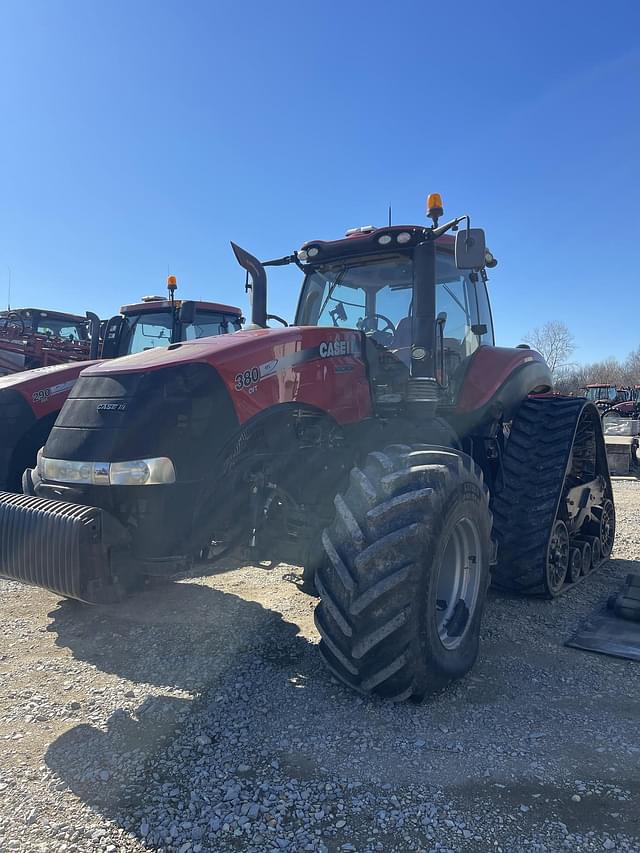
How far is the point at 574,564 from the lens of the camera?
17.1 ft

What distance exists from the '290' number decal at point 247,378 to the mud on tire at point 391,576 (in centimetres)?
73

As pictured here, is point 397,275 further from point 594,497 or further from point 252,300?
point 594,497

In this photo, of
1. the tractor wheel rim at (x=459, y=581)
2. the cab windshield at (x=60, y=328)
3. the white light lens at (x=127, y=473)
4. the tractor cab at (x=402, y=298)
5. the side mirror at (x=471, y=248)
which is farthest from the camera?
the cab windshield at (x=60, y=328)

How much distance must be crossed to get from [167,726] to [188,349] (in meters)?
1.88

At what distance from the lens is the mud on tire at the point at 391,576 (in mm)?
2850

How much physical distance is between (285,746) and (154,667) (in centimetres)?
114

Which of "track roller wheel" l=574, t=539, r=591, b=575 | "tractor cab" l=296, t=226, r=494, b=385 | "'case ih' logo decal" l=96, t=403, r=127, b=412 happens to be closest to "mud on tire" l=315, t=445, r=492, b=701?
"'case ih' logo decal" l=96, t=403, r=127, b=412

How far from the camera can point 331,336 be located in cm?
385

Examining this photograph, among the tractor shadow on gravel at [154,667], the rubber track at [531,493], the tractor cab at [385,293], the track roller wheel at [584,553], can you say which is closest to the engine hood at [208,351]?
the tractor cab at [385,293]

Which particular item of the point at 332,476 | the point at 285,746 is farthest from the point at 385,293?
the point at 285,746

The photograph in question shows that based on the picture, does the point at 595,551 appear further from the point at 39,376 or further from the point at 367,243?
the point at 39,376

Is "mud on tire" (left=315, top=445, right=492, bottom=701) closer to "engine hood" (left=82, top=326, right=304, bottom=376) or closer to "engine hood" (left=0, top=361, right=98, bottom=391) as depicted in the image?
"engine hood" (left=82, top=326, right=304, bottom=376)

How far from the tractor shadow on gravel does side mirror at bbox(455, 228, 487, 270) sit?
2486 millimetres

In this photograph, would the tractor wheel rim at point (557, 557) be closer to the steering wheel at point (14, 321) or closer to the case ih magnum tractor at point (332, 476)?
the case ih magnum tractor at point (332, 476)
